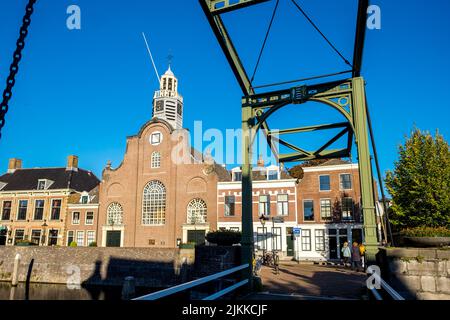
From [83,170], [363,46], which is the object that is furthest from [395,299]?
[83,170]

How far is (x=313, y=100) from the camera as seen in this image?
878 cm

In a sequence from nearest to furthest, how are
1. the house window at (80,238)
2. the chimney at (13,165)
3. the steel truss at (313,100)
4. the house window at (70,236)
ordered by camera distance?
1. the steel truss at (313,100)
2. the house window at (80,238)
3. the house window at (70,236)
4. the chimney at (13,165)

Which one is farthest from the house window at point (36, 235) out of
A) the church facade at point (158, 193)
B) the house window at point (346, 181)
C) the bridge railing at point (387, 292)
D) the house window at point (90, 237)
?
the bridge railing at point (387, 292)

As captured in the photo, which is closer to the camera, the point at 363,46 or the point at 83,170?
the point at 363,46

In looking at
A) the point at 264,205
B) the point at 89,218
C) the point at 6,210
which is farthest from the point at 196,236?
the point at 6,210

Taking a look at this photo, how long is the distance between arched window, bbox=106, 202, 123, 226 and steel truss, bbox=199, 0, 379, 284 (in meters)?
29.7

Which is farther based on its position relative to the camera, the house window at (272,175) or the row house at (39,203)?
the row house at (39,203)

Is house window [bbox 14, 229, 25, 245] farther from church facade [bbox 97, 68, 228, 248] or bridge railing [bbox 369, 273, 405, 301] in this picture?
bridge railing [bbox 369, 273, 405, 301]

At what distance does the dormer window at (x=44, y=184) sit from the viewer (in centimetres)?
4103

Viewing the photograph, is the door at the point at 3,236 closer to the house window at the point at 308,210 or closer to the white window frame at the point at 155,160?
the white window frame at the point at 155,160

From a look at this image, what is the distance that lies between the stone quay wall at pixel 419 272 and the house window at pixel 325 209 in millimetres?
23934

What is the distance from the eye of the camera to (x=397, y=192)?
2652 cm
